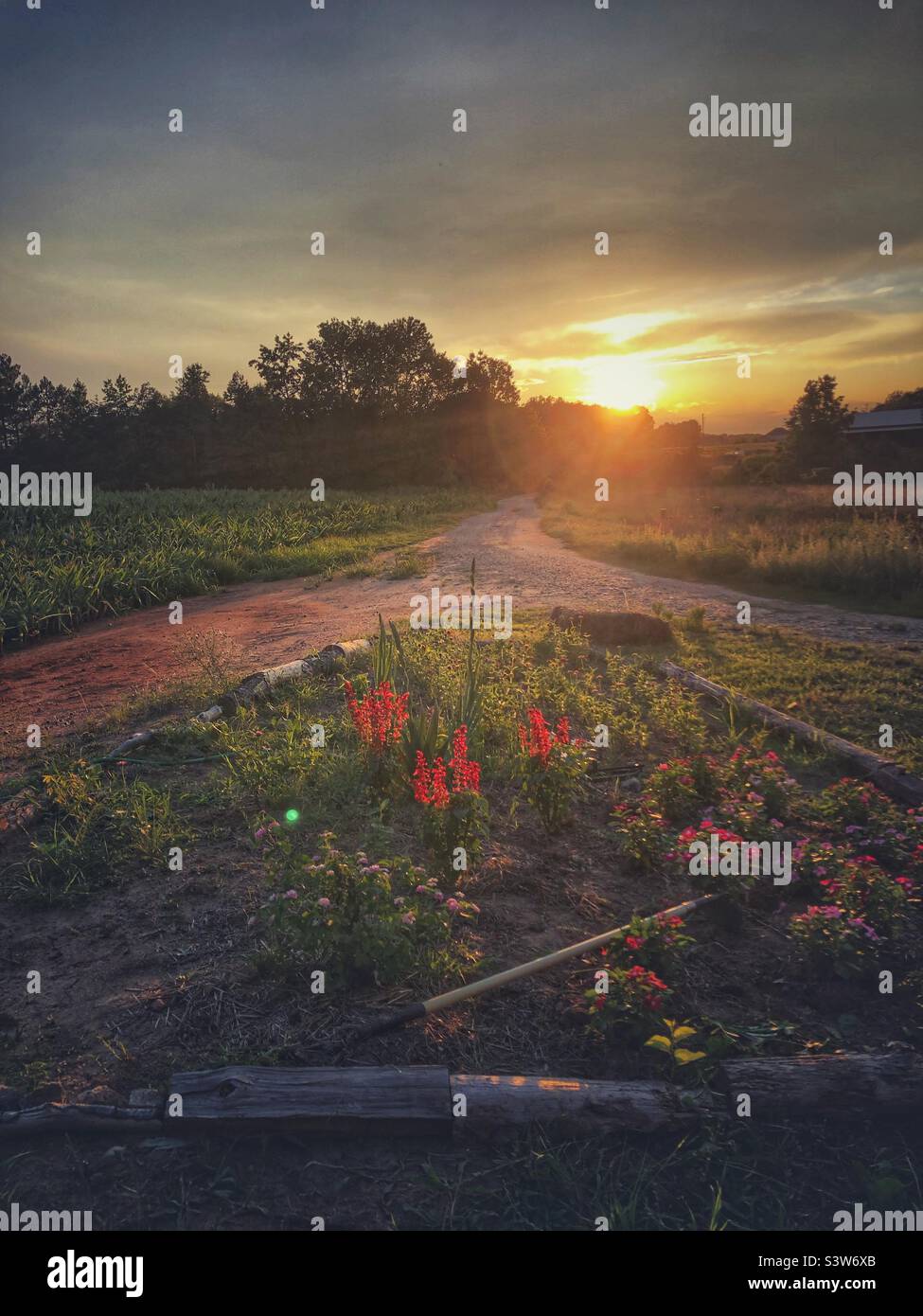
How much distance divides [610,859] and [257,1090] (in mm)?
2395

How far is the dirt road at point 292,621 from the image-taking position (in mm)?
7777

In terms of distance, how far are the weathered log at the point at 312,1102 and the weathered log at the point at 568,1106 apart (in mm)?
98

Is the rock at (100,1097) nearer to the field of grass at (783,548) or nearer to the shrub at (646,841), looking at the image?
the shrub at (646,841)

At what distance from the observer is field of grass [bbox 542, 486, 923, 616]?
12219mm

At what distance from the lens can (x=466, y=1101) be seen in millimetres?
2682

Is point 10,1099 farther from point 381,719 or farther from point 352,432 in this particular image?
point 352,432

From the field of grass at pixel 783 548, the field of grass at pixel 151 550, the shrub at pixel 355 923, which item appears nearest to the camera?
the shrub at pixel 355 923

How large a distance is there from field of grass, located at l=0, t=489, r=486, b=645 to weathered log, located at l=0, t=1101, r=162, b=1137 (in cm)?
898

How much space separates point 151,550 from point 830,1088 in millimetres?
14005

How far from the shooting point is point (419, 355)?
219ft

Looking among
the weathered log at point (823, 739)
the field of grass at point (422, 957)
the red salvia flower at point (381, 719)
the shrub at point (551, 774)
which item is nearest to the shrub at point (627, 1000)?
the field of grass at point (422, 957)
